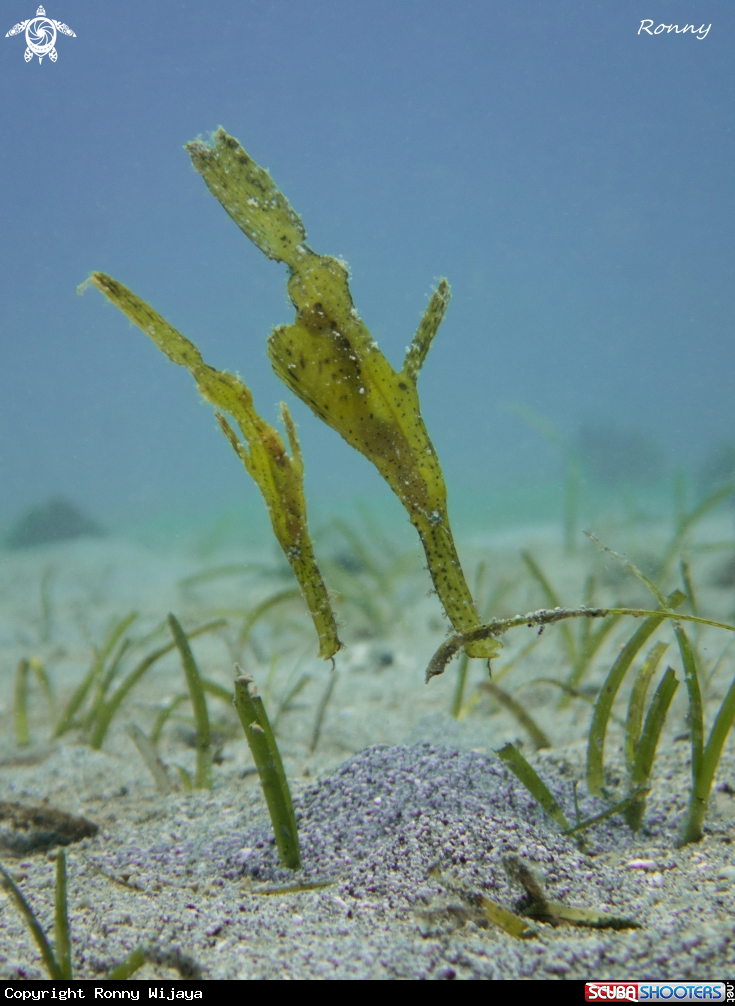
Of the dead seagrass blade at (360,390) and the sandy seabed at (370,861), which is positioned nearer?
the sandy seabed at (370,861)

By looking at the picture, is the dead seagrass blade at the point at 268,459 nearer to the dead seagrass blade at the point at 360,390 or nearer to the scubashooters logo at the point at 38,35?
the dead seagrass blade at the point at 360,390

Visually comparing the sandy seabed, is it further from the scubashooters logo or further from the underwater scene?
the scubashooters logo

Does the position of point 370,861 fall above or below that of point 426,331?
below

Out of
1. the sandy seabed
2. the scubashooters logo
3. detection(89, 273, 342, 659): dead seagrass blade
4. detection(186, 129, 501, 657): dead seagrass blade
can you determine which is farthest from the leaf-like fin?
the scubashooters logo

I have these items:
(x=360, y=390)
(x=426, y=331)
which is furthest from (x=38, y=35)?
(x=360, y=390)

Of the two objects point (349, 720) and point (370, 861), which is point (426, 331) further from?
point (349, 720)

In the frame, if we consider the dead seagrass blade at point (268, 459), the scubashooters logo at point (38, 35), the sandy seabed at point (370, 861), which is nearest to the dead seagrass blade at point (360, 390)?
the dead seagrass blade at point (268, 459)
